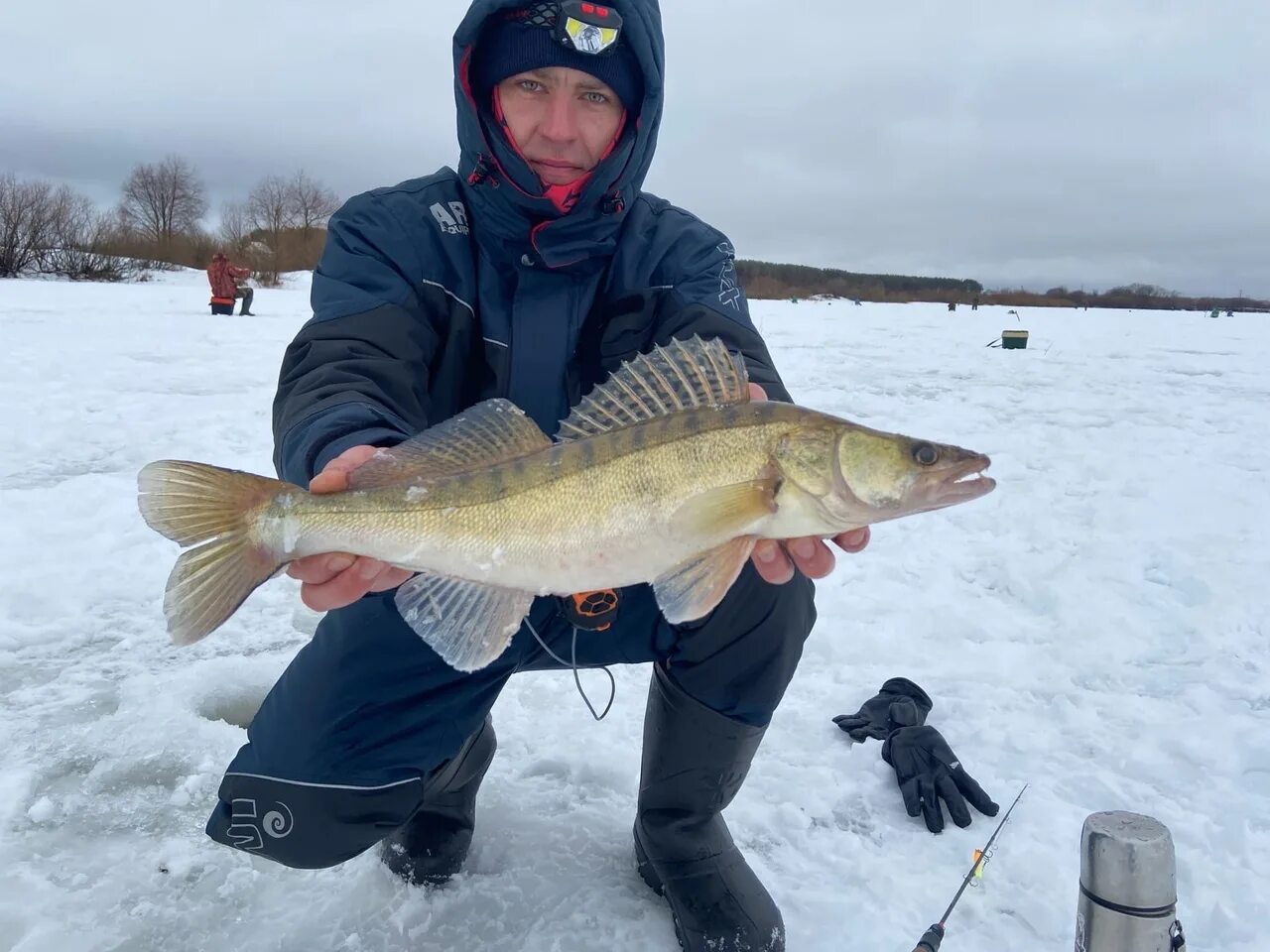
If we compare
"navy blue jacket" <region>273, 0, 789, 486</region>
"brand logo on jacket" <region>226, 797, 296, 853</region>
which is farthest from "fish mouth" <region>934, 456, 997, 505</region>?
"brand logo on jacket" <region>226, 797, 296, 853</region>

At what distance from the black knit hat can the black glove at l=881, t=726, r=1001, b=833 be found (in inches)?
93.5

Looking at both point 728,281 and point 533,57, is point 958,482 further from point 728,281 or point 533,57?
point 533,57

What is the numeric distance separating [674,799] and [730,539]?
2.72ft

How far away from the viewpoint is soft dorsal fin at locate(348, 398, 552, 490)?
2174mm

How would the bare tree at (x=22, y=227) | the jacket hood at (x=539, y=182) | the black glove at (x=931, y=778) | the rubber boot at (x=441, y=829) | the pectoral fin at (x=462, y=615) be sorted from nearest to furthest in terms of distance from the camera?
the pectoral fin at (x=462, y=615) < the rubber boot at (x=441, y=829) < the black glove at (x=931, y=778) < the jacket hood at (x=539, y=182) < the bare tree at (x=22, y=227)

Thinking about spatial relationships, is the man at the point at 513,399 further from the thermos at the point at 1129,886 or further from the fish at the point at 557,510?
the thermos at the point at 1129,886

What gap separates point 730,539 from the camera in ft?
6.93

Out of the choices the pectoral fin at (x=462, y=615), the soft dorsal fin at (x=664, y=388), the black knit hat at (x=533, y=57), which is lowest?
the pectoral fin at (x=462, y=615)

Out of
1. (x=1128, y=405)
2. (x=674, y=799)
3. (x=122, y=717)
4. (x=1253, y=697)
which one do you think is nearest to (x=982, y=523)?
(x=1253, y=697)

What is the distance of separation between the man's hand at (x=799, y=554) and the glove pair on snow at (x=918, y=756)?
3.14ft

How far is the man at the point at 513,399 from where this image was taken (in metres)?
2.21

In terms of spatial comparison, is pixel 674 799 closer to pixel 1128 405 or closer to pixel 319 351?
pixel 319 351

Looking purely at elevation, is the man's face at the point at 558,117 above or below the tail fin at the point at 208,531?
above

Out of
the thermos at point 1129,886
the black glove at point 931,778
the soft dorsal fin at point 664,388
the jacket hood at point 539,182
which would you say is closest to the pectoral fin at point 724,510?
the soft dorsal fin at point 664,388
